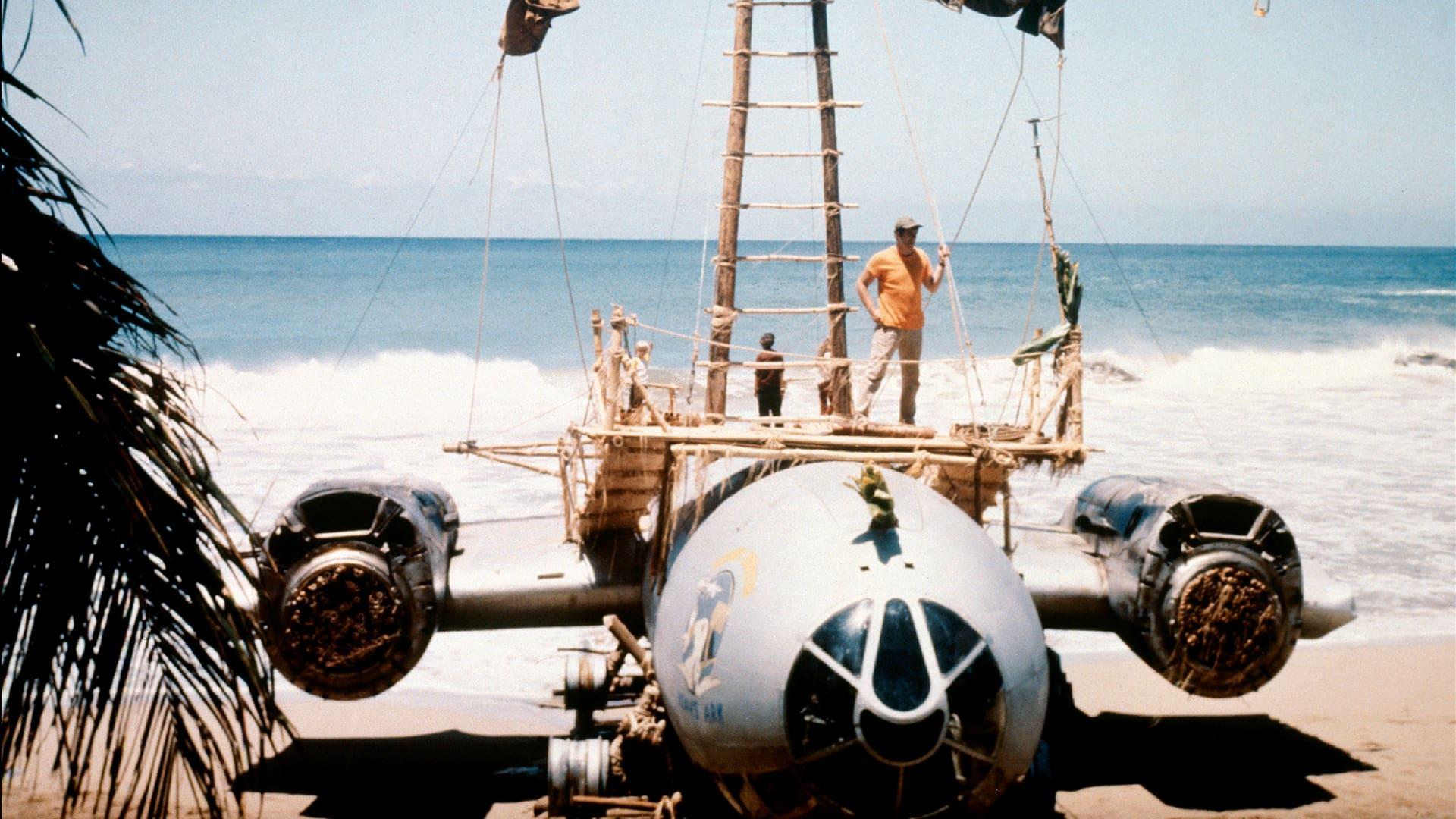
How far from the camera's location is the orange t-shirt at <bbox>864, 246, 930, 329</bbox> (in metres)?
11.2

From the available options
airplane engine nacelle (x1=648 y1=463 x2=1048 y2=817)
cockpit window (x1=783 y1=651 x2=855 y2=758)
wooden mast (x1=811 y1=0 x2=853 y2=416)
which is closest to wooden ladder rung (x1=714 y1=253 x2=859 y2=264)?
wooden mast (x1=811 y1=0 x2=853 y2=416)

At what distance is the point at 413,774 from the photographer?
10688 mm

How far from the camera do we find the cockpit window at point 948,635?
5234mm

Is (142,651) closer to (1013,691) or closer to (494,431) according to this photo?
(1013,691)

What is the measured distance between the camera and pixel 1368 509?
819 inches

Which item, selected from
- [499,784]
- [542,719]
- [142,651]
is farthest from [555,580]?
[142,651]

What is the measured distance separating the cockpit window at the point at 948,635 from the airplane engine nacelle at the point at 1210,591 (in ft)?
13.3

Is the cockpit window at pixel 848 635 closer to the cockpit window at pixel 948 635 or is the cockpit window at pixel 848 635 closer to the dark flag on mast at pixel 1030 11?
the cockpit window at pixel 948 635

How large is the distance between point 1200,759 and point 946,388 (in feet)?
82.6

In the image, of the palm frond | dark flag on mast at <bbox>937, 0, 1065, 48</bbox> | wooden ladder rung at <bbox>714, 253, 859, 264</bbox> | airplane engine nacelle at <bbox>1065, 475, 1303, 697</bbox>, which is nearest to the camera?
the palm frond

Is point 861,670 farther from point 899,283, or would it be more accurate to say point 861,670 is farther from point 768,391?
point 768,391

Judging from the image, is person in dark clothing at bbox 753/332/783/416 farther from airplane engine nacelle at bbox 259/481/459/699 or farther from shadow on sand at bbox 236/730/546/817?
airplane engine nacelle at bbox 259/481/459/699

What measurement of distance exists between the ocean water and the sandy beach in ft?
3.65

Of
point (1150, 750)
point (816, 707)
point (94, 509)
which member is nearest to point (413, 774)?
point (816, 707)
